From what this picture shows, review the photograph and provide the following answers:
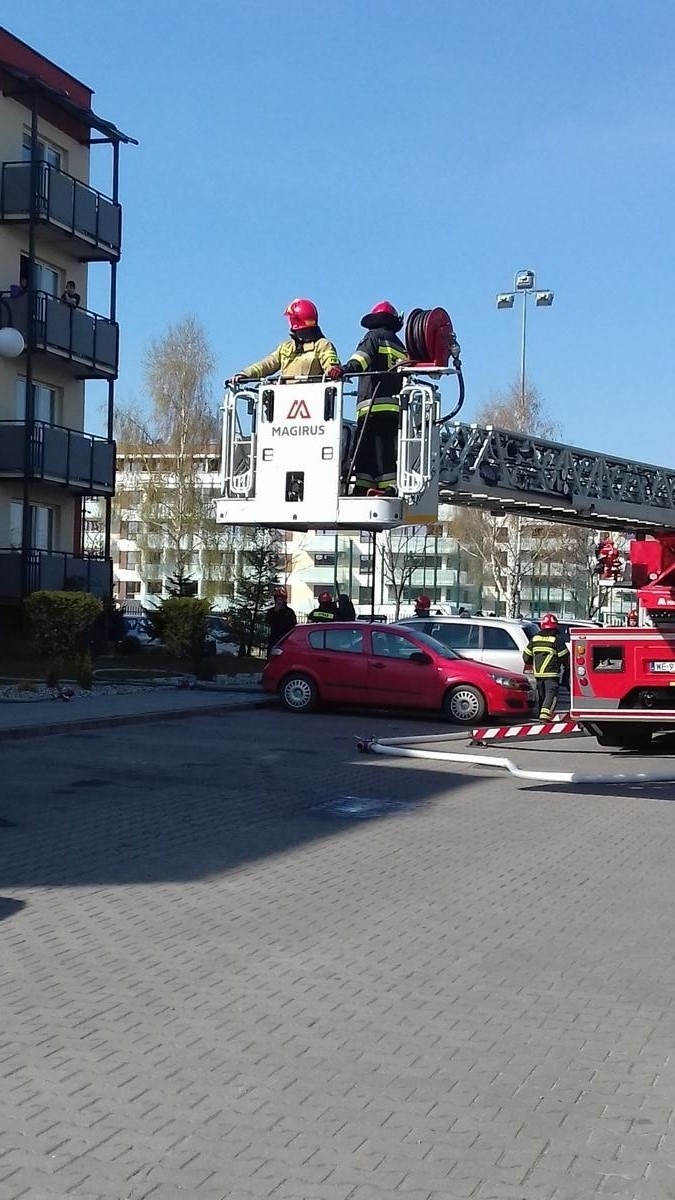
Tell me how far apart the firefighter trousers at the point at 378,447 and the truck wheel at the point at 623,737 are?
7307 mm

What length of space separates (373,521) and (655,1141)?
7.37 metres

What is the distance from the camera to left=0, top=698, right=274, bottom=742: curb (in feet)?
56.0

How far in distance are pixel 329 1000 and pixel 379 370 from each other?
657 centimetres

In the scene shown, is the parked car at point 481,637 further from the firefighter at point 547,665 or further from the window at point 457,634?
the firefighter at point 547,665

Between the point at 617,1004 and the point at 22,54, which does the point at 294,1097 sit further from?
the point at 22,54

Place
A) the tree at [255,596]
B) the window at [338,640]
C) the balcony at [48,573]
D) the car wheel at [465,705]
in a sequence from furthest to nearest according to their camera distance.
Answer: the tree at [255,596] → the balcony at [48,573] → the window at [338,640] → the car wheel at [465,705]

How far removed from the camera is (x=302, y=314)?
39.7 ft

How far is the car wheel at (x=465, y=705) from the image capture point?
2114 cm

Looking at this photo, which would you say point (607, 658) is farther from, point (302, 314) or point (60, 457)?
point (60, 457)

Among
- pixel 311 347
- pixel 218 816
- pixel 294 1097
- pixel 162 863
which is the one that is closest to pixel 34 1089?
pixel 294 1097

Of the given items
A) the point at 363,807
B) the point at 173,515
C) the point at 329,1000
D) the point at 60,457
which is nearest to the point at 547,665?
the point at 363,807

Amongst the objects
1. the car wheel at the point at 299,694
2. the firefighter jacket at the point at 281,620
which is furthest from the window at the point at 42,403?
the car wheel at the point at 299,694

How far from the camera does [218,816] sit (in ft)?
38.9

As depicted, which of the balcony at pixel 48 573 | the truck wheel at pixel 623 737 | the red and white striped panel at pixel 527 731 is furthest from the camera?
the balcony at pixel 48 573
